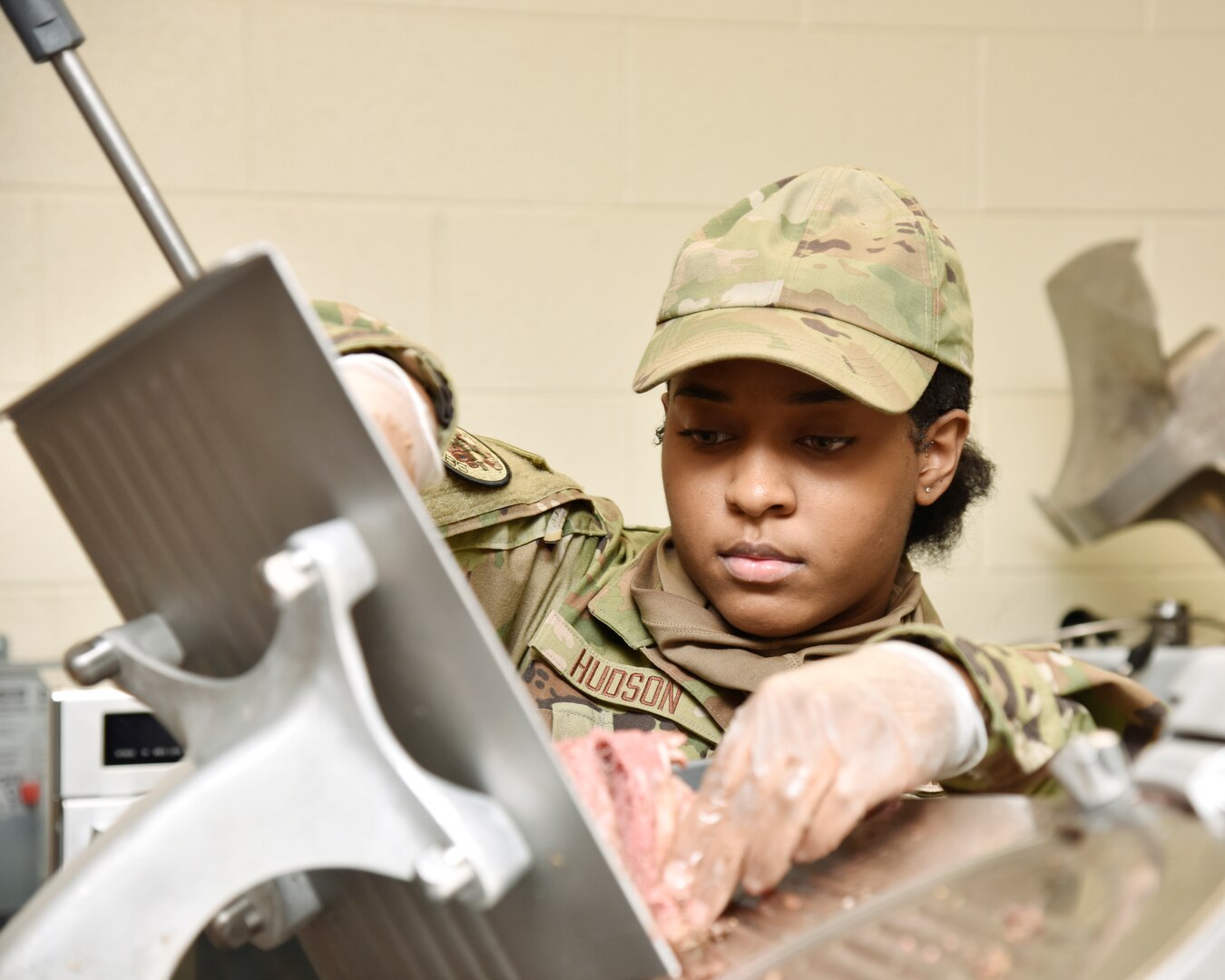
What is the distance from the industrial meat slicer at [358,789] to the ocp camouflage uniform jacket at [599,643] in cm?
18

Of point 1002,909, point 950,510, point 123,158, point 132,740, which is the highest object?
point 123,158

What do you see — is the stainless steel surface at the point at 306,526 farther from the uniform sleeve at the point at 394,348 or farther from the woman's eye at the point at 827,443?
the woman's eye at the point at 827,443

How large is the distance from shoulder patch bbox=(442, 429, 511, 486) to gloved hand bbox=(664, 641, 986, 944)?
1.73 ft

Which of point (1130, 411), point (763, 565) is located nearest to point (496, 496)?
point (763, 565)

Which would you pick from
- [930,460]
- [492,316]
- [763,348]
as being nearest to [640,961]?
[763,348]

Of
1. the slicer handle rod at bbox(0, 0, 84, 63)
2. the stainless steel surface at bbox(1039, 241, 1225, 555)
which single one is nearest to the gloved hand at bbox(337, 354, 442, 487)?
the slicer handle rod at bbox(0, 0, 84, 63)

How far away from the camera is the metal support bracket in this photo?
0.40 metres

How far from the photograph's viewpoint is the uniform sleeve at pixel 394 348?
77 centimetres

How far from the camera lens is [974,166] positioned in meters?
1.78

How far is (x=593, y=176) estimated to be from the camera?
1.70 m

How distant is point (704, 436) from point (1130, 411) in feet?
2.79

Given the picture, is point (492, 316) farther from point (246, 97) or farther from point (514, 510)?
point (514, 510)

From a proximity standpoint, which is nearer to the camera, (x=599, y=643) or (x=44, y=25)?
(x=44, y=25)

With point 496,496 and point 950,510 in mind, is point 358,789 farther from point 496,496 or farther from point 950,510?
point 950,510
